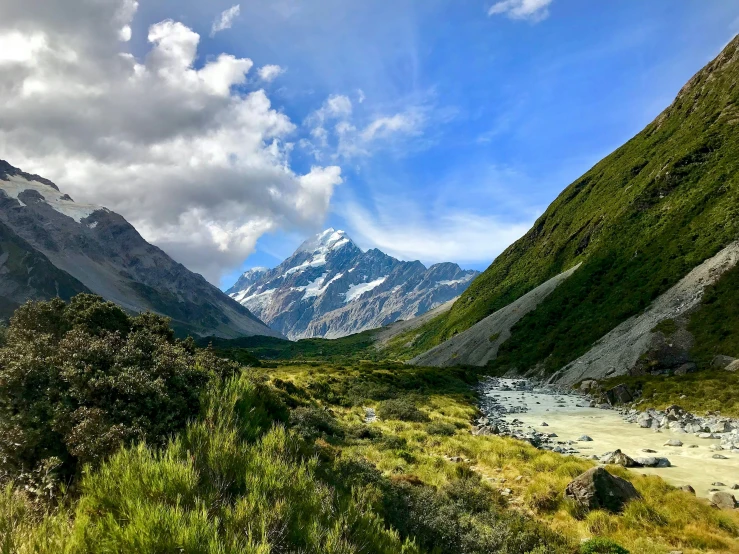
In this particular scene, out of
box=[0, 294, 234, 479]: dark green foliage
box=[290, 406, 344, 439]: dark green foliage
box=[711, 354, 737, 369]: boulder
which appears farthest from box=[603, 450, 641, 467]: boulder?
box=[711, 354, 737, 369]: boulder

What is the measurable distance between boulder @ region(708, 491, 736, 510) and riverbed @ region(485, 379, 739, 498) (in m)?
0.71

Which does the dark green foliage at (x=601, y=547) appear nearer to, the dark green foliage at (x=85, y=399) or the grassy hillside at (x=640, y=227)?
the dark green foliage at (x=85, y=399)

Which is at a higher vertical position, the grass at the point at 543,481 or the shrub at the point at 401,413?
the grass at the point at 543,481

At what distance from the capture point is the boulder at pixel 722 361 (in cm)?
3591

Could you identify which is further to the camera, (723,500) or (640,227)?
(640,227)

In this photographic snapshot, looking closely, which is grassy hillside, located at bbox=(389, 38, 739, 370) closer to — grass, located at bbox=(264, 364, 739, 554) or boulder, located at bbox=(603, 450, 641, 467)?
boulder, located at bbox=(603, 450, 641, 467)

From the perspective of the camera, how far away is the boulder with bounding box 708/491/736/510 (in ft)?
42.2

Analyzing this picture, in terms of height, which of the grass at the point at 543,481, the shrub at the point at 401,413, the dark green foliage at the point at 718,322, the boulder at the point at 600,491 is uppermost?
the dark green foliage at the point at 718,322

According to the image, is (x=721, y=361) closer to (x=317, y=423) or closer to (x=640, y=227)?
(x=317, y=423)

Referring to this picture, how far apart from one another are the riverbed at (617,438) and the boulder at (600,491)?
3624 mm

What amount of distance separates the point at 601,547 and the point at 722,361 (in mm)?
39044

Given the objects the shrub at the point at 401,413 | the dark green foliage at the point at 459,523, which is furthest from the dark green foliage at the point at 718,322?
the dark green foliage at the point at 459,523

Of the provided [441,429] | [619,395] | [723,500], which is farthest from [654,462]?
[619,395]

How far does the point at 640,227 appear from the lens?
75500mm
